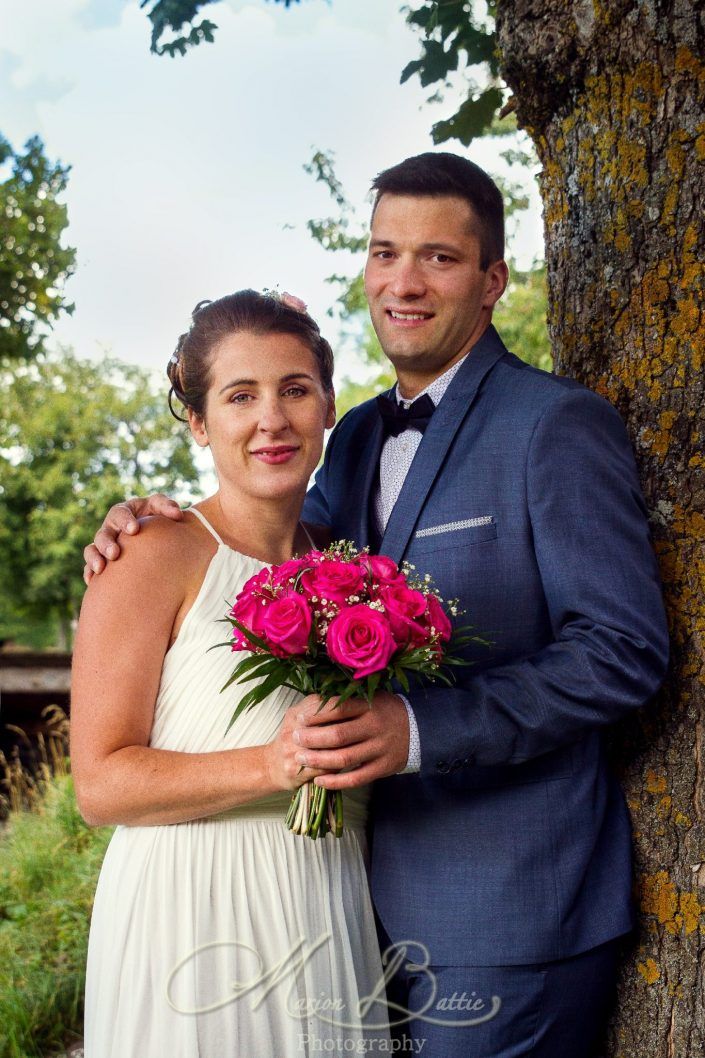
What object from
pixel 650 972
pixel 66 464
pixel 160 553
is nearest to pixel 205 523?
pixel 160 553

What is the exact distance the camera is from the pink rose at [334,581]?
2.23m

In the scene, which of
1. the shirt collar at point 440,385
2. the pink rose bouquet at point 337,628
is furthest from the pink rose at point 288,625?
the shirt collar at point 440,385

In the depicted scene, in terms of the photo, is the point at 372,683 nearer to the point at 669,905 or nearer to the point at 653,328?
the point at 669,905

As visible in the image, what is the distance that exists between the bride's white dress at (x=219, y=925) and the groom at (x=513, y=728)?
0.61ft

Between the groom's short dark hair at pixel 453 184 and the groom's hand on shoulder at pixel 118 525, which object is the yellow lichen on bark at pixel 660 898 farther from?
the groom's short dark hair at pixel 453 184

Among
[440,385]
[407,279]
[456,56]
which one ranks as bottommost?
[440,385]

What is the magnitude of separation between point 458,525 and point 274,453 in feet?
1.86

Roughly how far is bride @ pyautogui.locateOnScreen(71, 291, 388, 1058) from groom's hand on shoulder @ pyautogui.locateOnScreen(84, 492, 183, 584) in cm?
4

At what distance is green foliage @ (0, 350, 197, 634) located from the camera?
1576 inches

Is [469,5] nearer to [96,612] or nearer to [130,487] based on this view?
[96,612]

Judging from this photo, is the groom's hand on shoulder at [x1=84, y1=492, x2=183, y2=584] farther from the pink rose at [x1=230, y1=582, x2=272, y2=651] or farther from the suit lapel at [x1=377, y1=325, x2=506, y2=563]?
the suit lapel at [x1=377, y1=325, x2=506, y2=563]

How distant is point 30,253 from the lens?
44.9 feet

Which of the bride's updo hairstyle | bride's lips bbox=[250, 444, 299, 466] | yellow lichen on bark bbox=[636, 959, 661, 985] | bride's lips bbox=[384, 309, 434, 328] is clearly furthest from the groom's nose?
yellow lichen on bark bbox=[636, 959, 661, 985]

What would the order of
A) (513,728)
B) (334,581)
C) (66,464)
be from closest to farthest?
(334,581) < (513,728) < (66,464)
